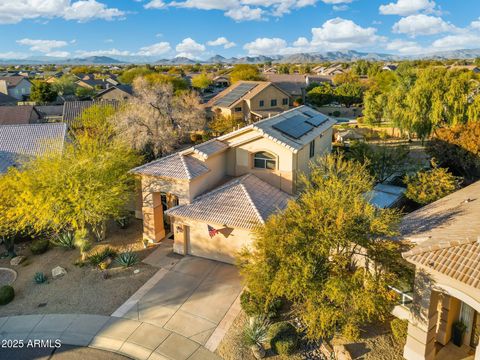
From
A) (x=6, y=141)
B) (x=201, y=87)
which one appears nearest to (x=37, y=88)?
(x=201, y=87)

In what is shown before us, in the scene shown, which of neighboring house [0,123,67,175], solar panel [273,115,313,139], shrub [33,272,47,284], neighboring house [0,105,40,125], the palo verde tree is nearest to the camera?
the palo verde tree

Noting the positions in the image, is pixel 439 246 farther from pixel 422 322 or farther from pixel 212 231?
pixel 212 231

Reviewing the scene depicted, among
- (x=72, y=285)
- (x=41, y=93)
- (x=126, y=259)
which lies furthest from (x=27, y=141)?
(x=41, y=93)

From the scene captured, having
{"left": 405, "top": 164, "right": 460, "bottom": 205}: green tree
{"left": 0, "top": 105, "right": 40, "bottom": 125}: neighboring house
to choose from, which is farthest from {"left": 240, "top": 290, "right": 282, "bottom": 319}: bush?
{"left": 0, "top": 105, "right": 40, "bottom": 125}: neighboring house

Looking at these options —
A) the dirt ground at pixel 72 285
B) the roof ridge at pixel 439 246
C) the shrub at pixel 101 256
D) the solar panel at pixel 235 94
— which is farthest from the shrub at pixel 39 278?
the solar panel at pixel 235 94

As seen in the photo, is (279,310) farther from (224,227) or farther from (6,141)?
(6,141)

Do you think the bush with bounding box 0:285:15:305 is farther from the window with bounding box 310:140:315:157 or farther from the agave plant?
the window with bounding box 310:140:315:157
